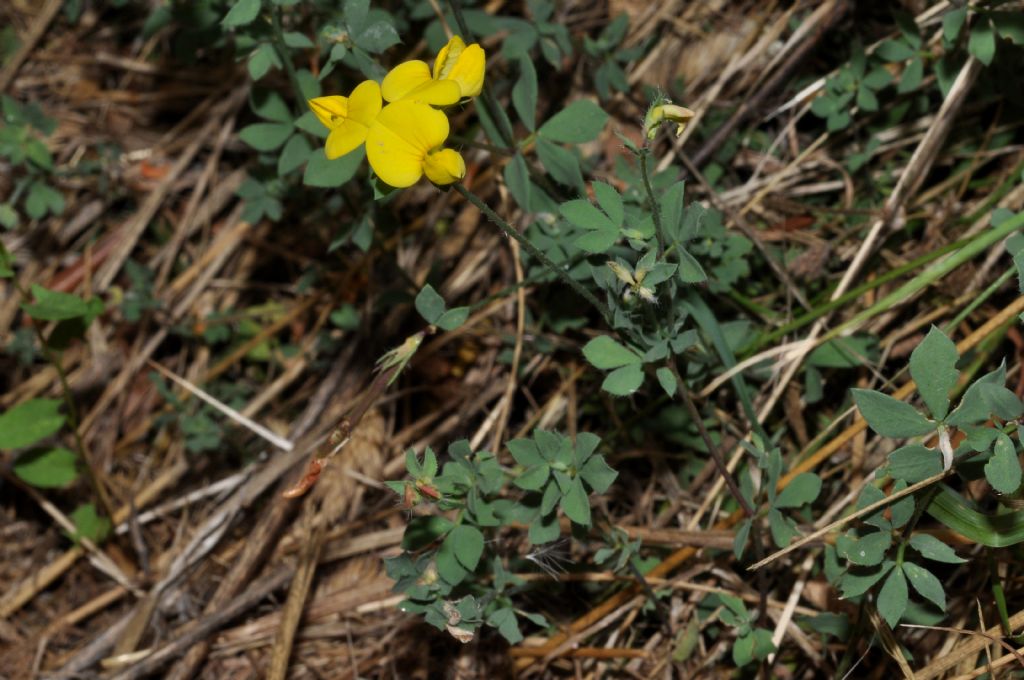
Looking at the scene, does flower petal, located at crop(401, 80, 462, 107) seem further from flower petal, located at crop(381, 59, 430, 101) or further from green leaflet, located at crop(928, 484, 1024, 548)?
green leaflet, located at crop(928, 484, 1024, 548)

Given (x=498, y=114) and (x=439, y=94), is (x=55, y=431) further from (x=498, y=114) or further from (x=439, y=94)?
(x=439, y=94)

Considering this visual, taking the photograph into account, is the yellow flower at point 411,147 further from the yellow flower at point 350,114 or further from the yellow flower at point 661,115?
the yellow flower at point 661,115

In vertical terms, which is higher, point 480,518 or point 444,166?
point 444,166

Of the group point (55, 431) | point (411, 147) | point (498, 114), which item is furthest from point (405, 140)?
point (55, 431)

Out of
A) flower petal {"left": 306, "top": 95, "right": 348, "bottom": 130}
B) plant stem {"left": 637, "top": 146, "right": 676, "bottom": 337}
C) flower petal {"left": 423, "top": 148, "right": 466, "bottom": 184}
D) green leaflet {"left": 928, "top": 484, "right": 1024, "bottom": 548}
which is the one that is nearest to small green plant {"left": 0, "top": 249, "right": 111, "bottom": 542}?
flower petal {"left": 306, "top": 95, "right": 348, "bottom": 130}

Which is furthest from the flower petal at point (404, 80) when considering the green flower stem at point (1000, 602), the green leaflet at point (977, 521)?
the green flower stem at point (1000, 602)

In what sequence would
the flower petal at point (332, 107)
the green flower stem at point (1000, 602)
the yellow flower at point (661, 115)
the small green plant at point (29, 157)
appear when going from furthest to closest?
the small green plant at point (29, 157) < the green flower stem at point (1000, 602) < the flower petal at point (332, 107) < the yellow flower at point (661, 115)

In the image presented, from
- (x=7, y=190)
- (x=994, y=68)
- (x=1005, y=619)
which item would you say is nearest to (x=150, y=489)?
(x=7, y=190)

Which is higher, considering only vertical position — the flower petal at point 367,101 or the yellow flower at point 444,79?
the yellow flower at point 444,79
